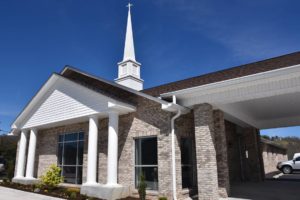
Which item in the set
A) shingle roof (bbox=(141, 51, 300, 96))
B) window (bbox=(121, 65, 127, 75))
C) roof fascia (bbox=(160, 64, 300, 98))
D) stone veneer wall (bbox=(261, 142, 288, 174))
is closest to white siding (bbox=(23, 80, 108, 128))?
shingle roof (bbox=(141, 51, 300, 96))

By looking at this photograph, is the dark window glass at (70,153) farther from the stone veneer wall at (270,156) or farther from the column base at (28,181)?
the stone veneer wall at (270,156)

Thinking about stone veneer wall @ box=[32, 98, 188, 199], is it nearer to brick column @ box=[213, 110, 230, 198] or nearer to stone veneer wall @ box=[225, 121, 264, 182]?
brick column @ box=[213, 110, 230, 198]

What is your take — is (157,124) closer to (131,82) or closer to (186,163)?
(186,163)

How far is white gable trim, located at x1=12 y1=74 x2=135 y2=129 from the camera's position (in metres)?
11.6

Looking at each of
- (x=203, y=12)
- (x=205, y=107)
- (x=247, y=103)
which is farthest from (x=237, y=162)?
(x=203, y=12)

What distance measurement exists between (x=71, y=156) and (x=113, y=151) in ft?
14.6

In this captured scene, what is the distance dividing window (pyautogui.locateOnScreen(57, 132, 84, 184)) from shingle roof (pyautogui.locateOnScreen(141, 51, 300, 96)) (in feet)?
16.1

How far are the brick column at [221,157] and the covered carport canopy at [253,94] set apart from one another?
0.53 metres

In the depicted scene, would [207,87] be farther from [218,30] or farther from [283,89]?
[218,30]

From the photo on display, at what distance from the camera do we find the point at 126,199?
1035 centimetres

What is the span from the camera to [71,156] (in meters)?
14.3

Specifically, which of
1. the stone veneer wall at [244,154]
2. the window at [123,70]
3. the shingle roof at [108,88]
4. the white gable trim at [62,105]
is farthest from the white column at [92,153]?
the window at [123,70]

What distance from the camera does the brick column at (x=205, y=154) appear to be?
367 inches

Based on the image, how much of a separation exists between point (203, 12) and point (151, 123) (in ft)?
16.9
